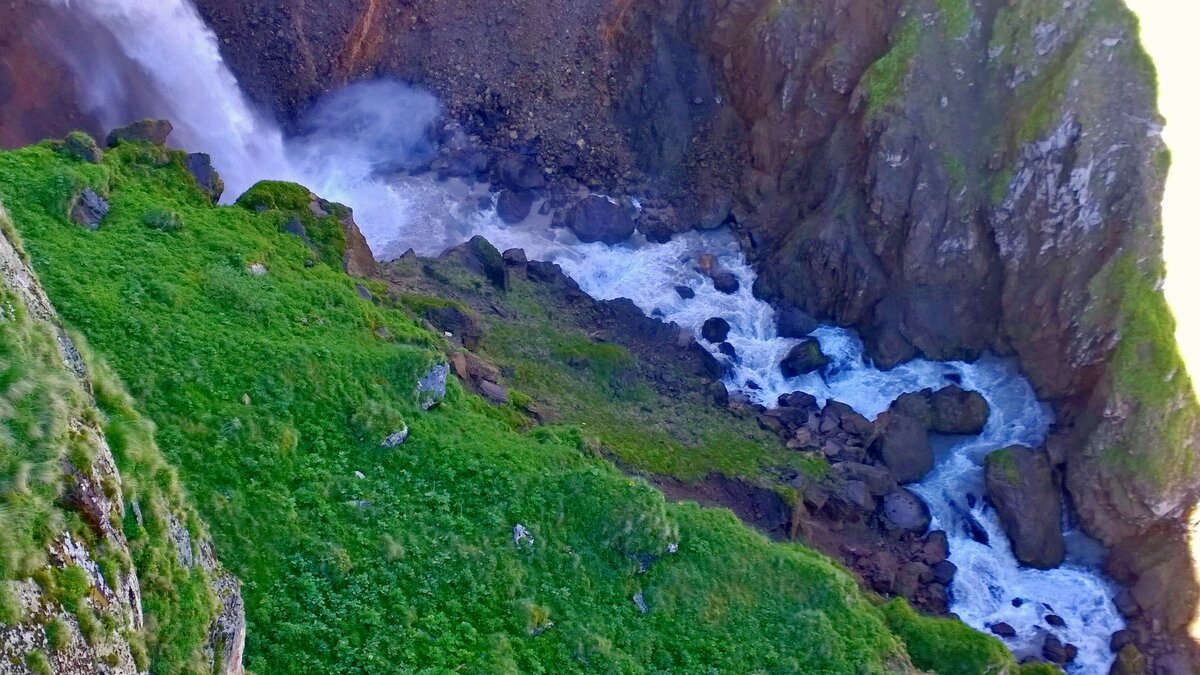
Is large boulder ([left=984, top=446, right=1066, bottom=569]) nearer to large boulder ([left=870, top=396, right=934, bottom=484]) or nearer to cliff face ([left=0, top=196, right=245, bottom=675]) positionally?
large boulder ([left=870, top=396, right=934, bottom=484])

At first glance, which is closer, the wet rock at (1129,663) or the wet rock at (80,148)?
the wet rock at (80,148)

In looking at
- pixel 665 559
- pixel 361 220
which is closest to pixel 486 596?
pixel 665 559

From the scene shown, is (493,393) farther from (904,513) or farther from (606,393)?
(904,513)

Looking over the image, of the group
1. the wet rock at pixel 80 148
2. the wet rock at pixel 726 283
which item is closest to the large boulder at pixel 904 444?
the wet rock at pixel 726 283

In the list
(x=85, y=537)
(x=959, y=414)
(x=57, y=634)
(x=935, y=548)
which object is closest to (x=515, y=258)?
(x=959, y=414)

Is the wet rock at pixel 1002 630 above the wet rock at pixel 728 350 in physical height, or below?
below

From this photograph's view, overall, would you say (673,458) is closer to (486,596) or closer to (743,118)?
(486,596)

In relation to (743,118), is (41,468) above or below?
below

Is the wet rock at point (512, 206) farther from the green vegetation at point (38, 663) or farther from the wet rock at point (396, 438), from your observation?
the green vegetation at point (38, 663)
